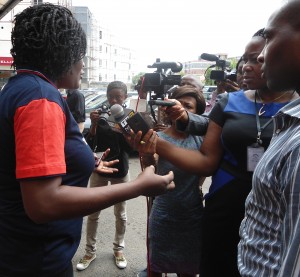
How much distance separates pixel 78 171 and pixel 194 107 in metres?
1.29

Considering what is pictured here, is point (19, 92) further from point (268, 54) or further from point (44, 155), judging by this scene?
point (268, 54)

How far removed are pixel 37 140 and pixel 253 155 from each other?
3.46ft

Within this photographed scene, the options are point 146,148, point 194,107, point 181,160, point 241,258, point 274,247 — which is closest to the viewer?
point 274,247

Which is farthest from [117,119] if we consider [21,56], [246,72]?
[246,72]

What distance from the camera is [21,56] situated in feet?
3.86

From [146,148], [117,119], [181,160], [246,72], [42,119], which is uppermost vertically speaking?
[246,72]

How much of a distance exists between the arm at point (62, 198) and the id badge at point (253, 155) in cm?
66

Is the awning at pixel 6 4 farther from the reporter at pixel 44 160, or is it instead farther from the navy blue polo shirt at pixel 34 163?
the navy blue polo shirt at pixel 34 163

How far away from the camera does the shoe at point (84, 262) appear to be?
2844 mm

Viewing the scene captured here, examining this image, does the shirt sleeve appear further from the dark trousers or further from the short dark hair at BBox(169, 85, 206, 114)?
the short dark hair at BBox(169, 85, 206, 114)

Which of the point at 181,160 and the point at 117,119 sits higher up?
the point at 117,119

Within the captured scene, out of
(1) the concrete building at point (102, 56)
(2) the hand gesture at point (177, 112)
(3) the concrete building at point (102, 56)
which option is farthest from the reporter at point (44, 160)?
(1) the concrete building at point (102, 56)

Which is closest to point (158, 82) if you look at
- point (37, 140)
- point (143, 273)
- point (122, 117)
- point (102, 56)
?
point (122, 117)

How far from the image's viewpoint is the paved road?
9.39 feet
